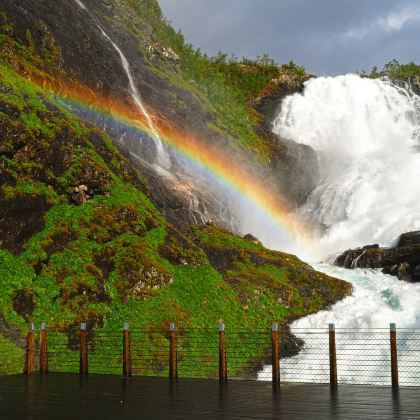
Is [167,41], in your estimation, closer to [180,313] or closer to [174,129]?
[174,129]

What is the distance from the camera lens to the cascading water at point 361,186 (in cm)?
2906

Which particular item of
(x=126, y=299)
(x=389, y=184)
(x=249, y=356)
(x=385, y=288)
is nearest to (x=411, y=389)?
(x=249, y=356)

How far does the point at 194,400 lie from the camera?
1128 centimetres

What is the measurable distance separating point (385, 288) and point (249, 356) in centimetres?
1291

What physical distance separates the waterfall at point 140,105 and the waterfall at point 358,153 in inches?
705

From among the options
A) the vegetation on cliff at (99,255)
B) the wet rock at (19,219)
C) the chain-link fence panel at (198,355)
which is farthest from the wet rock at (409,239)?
the wet rock at (19,219)

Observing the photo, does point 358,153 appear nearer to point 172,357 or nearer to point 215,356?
point 215,356

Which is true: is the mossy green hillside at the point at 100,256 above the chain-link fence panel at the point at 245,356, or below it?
above

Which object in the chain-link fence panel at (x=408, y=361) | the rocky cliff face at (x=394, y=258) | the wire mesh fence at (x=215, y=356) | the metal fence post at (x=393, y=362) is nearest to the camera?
the metal fence post at (x=393, y=362)

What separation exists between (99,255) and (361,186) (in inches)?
Answer: 1572

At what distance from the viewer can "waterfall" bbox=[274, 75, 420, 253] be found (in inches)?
2110

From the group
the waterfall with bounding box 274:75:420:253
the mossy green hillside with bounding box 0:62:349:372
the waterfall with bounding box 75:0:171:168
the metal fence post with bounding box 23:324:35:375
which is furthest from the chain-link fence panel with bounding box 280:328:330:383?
the waterfall with bounding box 274:75:420:253

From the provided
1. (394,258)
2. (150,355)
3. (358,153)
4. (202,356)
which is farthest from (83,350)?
(358,153)

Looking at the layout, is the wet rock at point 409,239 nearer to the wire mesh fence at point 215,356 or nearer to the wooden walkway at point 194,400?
the wire mesh fence at point 215,356
